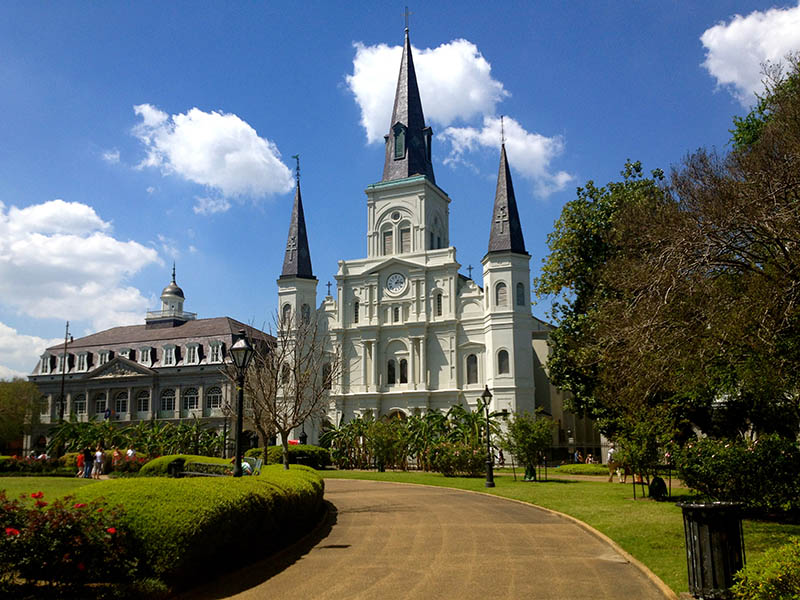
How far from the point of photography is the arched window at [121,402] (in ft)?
217

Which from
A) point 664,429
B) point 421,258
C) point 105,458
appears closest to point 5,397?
point 105,458

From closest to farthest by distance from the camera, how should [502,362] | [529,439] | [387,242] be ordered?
[529,439], [502,362], [387,242]

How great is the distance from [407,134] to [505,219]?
13.6 metres

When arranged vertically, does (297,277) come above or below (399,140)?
below

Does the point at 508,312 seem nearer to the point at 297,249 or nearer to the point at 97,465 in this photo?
the point at 297,249

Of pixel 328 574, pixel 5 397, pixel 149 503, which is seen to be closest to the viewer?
pixel 149 503

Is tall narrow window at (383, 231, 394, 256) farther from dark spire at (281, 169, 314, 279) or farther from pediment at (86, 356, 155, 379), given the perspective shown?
pediment at (86, 356, 155, 379)

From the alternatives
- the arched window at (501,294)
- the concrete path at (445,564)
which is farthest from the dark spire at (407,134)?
the concrete path at (445,564)

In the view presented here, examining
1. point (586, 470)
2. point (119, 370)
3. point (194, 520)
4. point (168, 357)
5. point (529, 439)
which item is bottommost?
point (586, 470)

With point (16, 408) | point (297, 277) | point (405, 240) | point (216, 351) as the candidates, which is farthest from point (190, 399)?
point (405, 240)

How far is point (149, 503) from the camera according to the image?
31.5 feet

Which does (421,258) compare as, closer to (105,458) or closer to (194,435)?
(194,435)

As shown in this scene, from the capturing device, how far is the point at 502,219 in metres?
52.0

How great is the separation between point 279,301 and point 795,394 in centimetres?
4568
